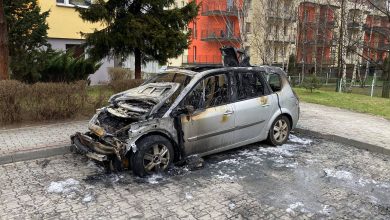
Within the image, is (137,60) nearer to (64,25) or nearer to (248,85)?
(64,25)

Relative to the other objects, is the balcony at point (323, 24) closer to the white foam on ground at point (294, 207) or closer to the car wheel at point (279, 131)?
the car wheel at point (279, 131)

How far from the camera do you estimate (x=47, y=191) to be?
465cm

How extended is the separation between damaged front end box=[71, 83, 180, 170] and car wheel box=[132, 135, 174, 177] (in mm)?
115

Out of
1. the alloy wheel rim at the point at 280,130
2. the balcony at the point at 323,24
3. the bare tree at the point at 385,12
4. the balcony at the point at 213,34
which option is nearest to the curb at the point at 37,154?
the alloy wheel rim at the point at 280,130

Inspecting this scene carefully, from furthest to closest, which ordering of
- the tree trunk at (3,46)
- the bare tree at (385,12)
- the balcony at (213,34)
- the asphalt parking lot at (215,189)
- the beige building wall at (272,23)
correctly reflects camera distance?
the balcony at (213,34) < the beige building wall at (272,23) < the bare tree at (385,12) < the tree trunk at (3,46) < the asphalt parking lot at (215,189)

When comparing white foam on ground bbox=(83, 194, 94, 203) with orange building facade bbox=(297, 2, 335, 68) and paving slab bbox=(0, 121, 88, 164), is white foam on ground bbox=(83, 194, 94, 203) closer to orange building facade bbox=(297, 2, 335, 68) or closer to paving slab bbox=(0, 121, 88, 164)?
paving slab bbox=(0, 121, 88, 164)

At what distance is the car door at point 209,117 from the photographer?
18.1 ft

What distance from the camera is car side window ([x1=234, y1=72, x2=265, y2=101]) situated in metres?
6.15

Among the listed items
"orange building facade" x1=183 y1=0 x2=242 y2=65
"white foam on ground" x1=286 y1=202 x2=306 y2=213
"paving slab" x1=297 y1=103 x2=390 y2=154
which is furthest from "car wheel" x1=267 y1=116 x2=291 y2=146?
"orange building facade" x1=183 y1=0 x2=242 y2=65

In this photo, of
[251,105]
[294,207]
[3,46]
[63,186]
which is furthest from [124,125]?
[3,46]

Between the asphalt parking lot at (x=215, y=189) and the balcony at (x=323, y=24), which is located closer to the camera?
the asphalt parking lot at (x=215, y=189)

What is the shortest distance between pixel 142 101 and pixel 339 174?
3367mm

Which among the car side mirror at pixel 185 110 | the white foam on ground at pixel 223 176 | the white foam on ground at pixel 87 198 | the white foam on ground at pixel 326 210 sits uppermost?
the car side mirror at pixel 185 110

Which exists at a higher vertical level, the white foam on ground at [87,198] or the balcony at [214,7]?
the balcony at [214,7]
